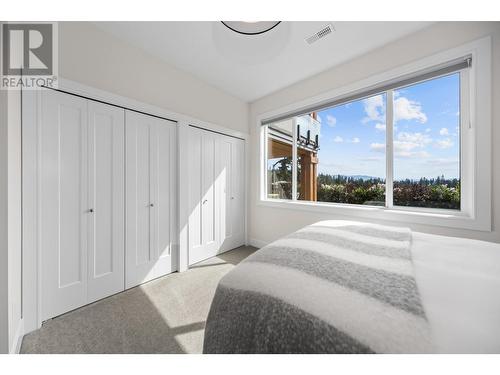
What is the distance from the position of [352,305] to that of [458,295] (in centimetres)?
40

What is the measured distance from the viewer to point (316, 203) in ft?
9.17

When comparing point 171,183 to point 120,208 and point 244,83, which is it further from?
point 244,83

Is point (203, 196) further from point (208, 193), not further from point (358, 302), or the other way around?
point (358, 302)

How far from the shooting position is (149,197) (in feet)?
7.29

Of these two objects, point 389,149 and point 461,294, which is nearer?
point 461,294

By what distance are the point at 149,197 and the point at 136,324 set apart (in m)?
1.22

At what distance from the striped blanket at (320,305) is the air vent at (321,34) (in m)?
2.03

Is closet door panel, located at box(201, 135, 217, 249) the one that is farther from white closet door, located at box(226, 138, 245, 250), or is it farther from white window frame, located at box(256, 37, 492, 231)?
white window frame, located at box(256, 37, 492, 231)

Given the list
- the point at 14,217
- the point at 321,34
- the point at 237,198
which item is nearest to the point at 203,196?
the point at 237,198

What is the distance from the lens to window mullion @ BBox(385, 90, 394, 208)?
2.16 m

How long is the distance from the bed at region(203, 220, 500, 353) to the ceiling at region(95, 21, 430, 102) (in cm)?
143

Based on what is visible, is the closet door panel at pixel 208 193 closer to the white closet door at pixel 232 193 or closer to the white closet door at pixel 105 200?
the white closet door at pixel 232 193

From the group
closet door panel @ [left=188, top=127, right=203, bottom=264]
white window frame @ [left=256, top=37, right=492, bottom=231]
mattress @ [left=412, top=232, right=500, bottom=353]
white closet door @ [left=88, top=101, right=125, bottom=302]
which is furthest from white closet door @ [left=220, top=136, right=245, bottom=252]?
mattress @ [left=412, top=232, right=500, bottom=353]
